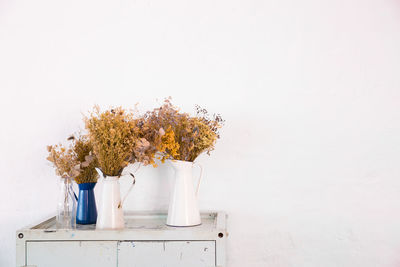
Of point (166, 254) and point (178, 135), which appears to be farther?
point (178, 135)

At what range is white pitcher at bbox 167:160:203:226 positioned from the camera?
1.78 meters

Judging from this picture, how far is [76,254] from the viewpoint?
5.43 feet

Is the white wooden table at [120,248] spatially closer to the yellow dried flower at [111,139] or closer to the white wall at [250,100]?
the yellow dried flower at [111,139]

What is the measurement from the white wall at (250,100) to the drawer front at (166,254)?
0.43m

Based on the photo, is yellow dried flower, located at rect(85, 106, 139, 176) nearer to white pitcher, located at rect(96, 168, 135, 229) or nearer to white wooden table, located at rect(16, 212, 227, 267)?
white pitcher, located at rect(96, 168, 135, 229)

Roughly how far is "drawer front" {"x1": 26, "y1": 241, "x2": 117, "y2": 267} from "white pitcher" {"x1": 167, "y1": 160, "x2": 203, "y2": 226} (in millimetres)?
286

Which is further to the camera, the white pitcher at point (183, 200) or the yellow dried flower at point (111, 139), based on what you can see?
the white pitcher at point (183, 200)

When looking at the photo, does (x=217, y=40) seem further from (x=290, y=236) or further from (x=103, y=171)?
(x=290, y=236)

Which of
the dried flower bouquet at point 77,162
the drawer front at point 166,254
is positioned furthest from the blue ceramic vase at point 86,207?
the drawer front at point 166,254

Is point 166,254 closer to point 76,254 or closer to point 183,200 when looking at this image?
point 183,200

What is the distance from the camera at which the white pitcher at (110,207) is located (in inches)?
67.1

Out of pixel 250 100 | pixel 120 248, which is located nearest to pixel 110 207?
pixel 120 248

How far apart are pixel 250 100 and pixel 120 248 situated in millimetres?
961

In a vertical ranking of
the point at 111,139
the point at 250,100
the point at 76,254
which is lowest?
the point at 76,254
